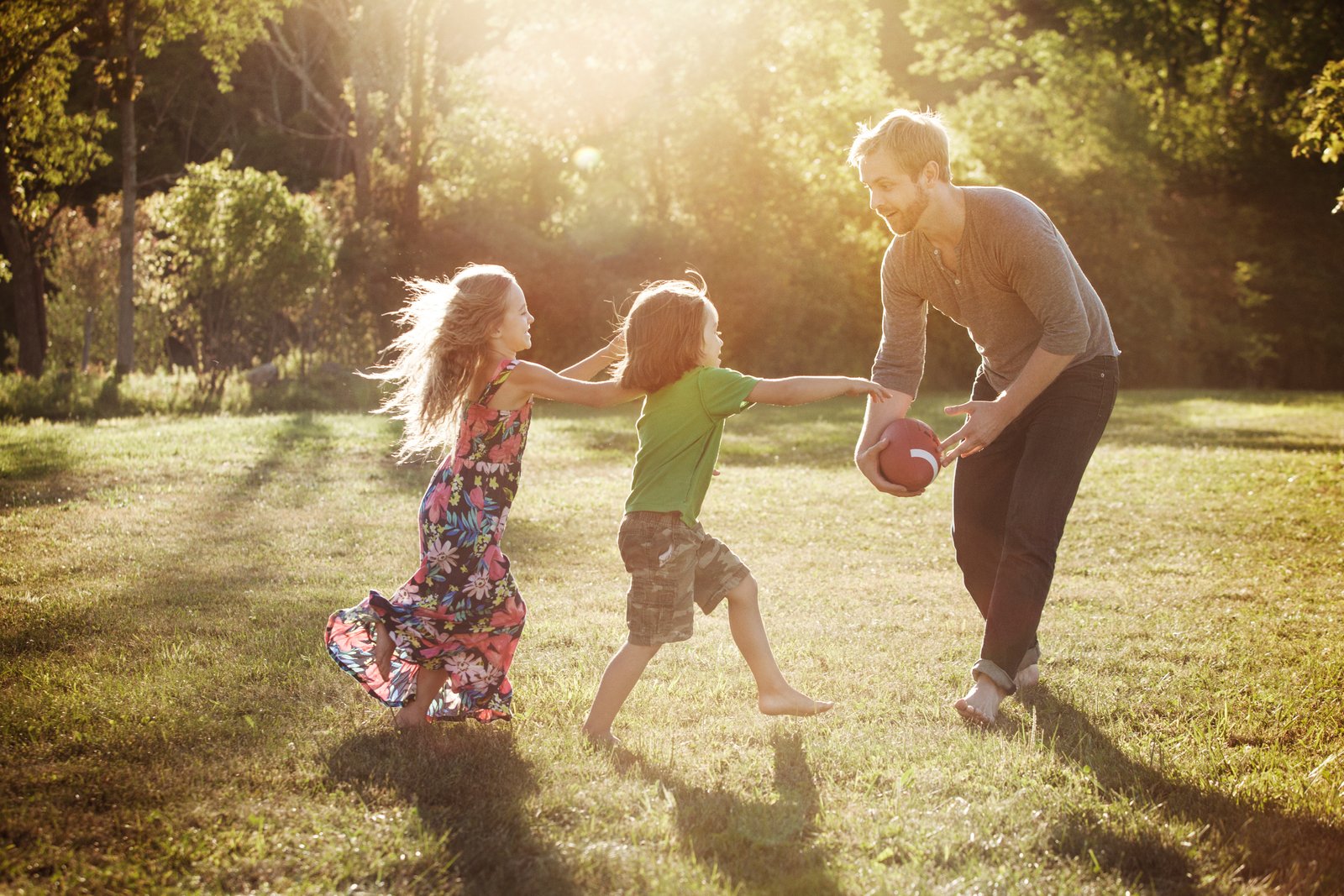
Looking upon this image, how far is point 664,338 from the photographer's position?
4258 mm

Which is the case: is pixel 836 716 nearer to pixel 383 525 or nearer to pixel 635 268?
pixel 383 525

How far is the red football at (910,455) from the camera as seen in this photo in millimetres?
4660

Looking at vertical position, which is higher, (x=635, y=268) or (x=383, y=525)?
(x=635, y=268)

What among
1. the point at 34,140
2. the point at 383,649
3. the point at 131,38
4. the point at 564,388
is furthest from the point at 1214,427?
the point at 34,140

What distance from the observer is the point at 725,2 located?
2325 centimetres

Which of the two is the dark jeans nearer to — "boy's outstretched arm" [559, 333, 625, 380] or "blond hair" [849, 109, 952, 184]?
"blond hair" [849, 109, 952, 184]

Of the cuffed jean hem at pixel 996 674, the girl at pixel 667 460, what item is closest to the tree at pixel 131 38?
the girl at pixel 667 460

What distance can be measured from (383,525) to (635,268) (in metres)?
15.1

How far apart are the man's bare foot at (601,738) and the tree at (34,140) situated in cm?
1427

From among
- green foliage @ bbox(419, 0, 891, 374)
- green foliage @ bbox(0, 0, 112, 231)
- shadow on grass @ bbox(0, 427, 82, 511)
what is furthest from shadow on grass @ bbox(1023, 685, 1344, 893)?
green foliage @ bbox(419, 0, 891, 374)

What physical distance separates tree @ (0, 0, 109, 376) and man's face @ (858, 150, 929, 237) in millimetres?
14380

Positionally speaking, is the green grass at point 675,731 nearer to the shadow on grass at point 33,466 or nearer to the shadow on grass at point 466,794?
the shadow on grass at point 466,794

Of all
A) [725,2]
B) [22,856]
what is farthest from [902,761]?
[725,2]

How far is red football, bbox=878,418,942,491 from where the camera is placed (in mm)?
4660
